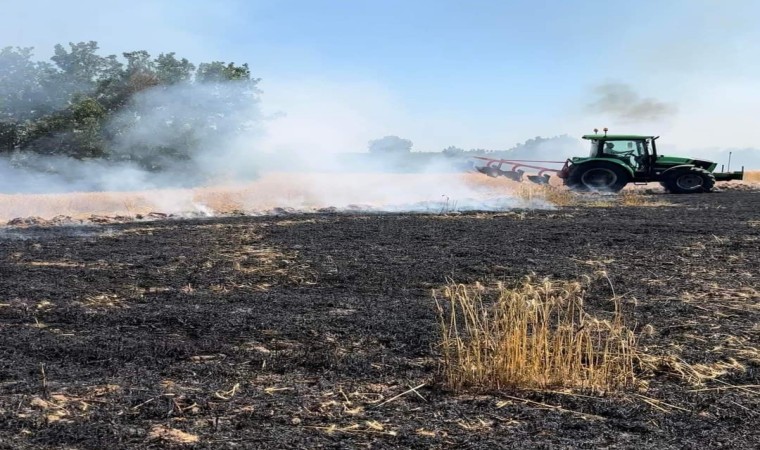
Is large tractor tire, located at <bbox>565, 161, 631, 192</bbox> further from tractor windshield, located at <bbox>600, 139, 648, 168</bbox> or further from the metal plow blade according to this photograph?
the metal plow blade

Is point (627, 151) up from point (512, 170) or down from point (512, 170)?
up

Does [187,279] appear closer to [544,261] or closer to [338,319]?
Answer: [338,319]

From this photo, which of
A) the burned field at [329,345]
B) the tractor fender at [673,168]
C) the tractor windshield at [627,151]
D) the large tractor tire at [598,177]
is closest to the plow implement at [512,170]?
the large tractor tire at [598,177]

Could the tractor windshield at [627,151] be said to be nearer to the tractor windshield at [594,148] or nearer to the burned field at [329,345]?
the tractor windshield at [594,148]

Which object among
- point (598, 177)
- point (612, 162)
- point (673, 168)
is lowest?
point (598, 177)

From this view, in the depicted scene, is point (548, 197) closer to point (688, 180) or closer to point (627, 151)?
point (627, 151)

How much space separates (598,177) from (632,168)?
1213 mm

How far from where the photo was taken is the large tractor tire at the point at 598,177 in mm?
22062

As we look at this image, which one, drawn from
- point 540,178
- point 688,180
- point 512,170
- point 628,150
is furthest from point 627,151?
point 512,170

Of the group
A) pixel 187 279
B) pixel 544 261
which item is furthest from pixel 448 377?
pixel 544 261

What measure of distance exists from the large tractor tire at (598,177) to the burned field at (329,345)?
1288 cm

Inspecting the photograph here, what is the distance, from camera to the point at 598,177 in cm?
2230

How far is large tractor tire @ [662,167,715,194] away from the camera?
22203mm

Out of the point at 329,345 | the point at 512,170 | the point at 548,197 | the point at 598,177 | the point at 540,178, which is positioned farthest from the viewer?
the point at 512,170
